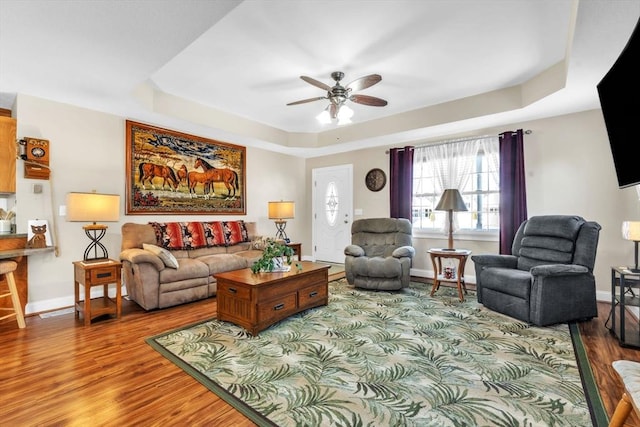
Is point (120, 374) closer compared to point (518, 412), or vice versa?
point (518, 412)

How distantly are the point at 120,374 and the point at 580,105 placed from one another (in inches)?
215

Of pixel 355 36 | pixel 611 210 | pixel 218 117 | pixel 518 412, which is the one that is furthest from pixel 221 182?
pixel 611 210

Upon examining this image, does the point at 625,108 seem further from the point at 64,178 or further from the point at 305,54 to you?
the point at 64,178

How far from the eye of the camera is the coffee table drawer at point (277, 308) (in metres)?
2.74

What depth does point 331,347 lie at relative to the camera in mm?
2475

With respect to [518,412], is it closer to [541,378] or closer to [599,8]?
[541,378]

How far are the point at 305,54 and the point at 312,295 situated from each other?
2539 millimetres

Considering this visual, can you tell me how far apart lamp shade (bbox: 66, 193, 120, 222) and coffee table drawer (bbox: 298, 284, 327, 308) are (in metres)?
2.18

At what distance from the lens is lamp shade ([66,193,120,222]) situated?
2996mm

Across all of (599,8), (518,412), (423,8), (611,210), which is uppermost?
(423,8)

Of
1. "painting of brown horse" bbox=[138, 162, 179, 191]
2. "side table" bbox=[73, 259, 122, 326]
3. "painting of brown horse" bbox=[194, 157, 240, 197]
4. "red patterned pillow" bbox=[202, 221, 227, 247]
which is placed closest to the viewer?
"side table" bbox=[73, 259, 122, 326]

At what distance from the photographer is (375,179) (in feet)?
19.0

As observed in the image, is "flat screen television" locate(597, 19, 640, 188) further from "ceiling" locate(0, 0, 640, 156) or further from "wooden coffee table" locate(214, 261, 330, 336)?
"wooden coffee table" locate(214, 261, 330, 336)

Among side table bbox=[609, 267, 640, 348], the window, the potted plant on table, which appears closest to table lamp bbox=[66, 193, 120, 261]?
the potted plant on table
